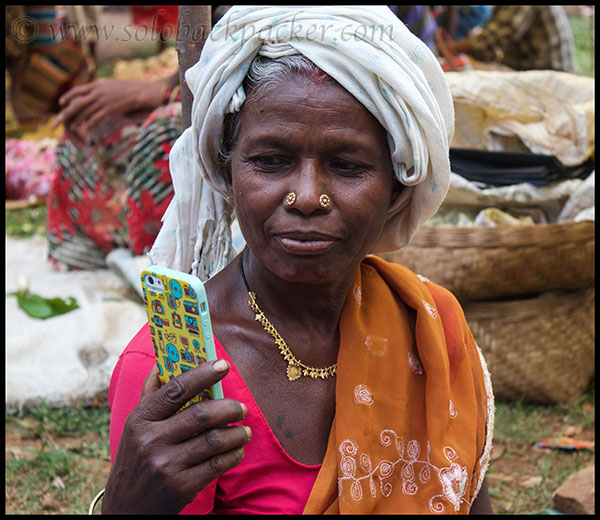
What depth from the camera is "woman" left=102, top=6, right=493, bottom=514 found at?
55.7 inches

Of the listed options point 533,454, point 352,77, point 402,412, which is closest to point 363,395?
point 402,412

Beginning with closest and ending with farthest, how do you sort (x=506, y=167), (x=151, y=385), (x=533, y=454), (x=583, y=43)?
(x=151, y=385) < (x=533, y=454) < (x=506, y=167) < (x=583, y=43)

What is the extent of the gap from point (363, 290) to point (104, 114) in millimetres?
2688

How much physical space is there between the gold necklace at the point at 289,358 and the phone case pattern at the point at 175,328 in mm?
360

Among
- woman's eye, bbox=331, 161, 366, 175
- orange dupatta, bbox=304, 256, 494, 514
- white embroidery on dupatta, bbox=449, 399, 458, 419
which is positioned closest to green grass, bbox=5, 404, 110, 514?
orange dupatta, bbox=304, 256, 494, 514

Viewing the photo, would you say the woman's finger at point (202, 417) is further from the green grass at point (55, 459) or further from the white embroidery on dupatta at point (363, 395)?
the green grass at point (55, 459)

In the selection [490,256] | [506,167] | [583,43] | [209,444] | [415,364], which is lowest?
[583,43]

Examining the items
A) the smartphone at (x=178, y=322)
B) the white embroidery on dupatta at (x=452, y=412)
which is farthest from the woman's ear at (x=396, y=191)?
the smartphone at (x=178, y=322)

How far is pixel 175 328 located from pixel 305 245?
1.11 feet

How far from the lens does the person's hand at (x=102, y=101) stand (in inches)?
162

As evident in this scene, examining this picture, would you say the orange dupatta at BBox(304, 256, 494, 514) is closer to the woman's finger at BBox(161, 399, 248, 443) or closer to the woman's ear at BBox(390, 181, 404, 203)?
the woman's ear at BBox(390, 181, 404, 203)

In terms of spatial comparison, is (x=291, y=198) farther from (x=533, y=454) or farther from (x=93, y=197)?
(x=93, y=197)

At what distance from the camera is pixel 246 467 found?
1.59 metres

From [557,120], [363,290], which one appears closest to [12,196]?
[557,120]
